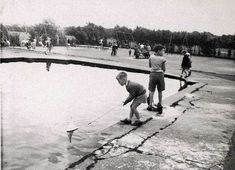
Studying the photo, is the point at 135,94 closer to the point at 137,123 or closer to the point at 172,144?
the point at 137,123

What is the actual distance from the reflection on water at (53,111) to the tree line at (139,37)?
83.9 ft

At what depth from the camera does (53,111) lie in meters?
8.79

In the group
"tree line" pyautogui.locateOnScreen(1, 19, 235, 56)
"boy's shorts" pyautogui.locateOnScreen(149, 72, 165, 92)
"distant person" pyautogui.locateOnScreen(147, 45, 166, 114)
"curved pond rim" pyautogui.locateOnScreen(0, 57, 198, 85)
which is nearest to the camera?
"distant person" pyautogui.locateOnScreen(147, 45, 166, 114)

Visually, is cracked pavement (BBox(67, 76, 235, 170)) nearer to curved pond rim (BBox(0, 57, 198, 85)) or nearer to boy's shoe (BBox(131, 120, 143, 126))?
boy's shoe (BBox(131, 120, 143, 126))

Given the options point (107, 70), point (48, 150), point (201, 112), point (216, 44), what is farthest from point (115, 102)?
point (216, 44)

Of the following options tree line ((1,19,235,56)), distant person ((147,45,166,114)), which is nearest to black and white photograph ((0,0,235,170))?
distant person ((147,45,166,114))

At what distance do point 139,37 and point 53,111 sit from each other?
52.5 m

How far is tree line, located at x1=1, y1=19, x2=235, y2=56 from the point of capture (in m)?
45.1

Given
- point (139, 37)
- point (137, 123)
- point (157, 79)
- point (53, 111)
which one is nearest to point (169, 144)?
point (137, 123)

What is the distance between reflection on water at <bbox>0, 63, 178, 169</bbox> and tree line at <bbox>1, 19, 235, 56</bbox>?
2556 cm

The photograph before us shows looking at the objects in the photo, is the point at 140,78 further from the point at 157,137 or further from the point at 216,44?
the point at 216,44

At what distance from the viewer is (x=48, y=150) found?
18.5ft

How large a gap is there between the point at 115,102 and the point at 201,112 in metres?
3.19

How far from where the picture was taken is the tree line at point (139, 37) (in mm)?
45062
